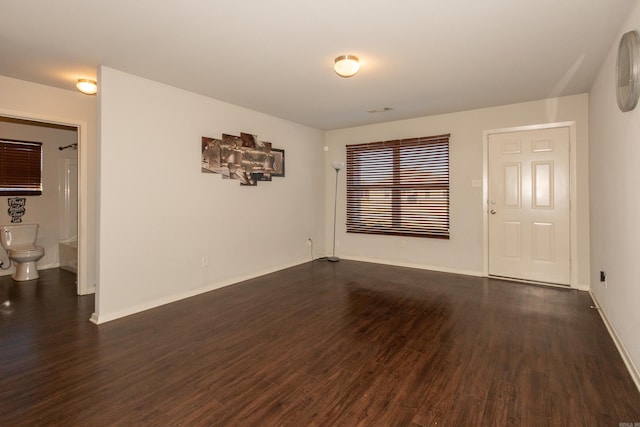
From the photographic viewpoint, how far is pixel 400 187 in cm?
534

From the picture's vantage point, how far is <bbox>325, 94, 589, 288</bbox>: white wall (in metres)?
4.00

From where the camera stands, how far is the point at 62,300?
366cm

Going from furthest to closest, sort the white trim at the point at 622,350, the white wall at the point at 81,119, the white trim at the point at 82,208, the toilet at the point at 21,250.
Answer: the toilet at the point at 21,250
the white trim at the point at 82,208
the white wall at the point at 81,119
the white trim at the point at 622,350

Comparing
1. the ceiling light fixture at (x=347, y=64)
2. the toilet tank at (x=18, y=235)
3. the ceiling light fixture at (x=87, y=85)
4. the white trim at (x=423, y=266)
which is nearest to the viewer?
the ceiling light fixture at (x=347, y=64)

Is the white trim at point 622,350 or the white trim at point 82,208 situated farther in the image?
the white trim at point 82,208

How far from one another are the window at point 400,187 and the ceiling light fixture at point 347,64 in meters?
2.53

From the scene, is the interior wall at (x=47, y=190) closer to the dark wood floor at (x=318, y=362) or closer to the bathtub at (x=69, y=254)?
the bathtub at (x=69, y=254)

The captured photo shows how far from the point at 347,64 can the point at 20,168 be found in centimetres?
531

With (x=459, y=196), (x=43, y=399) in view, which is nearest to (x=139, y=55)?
(x=43, y=399)

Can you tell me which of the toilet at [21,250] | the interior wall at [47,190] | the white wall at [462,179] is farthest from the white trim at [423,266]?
the interior wall at [47,190]

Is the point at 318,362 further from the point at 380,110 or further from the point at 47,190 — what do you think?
the point at 47,190

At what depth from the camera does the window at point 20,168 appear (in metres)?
4.78

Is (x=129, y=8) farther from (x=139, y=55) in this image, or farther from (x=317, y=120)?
(x=317, y=120)

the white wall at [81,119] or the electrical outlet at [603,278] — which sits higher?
the white wall at [81,119]
